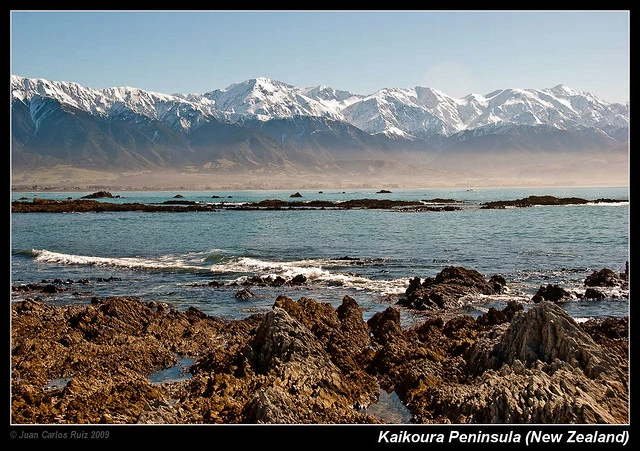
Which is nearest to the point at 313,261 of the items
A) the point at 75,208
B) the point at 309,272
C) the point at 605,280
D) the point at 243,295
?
the point at 309,272

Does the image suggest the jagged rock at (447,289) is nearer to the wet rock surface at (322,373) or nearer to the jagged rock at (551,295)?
the jagged rock at (551,295)

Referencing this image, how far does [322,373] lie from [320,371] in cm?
7

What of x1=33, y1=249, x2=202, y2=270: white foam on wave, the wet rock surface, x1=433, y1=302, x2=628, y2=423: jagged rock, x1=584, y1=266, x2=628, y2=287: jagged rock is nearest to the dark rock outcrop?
x1=584, y1=266, x2=628, y2=287: jagged rock

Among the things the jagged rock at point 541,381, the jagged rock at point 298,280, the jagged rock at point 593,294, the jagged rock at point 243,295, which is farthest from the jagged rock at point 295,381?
the jagged rock at point 593,294

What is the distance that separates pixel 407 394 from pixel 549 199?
10562 cm

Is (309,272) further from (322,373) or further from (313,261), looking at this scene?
(322,373)

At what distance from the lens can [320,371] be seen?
313 inches

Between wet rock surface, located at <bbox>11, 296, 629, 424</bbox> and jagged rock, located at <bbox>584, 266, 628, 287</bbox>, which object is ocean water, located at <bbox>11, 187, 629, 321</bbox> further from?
wet rock surface, located at <bbox>11, 296, 629, 424</bbox>

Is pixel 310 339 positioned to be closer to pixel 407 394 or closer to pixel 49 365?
pixel 407 394

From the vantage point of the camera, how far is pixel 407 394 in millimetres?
8211

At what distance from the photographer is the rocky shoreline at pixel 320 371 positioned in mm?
6508
